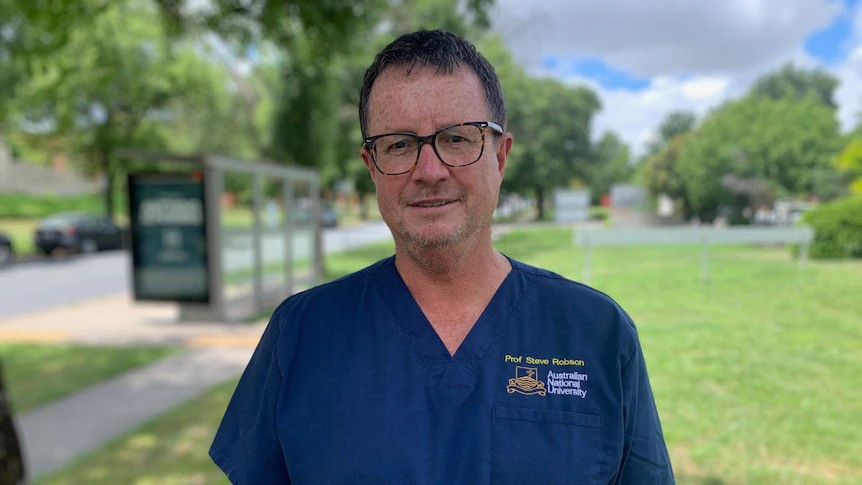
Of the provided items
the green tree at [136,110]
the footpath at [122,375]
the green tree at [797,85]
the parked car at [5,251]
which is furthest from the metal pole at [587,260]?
the green tree at [136,110]

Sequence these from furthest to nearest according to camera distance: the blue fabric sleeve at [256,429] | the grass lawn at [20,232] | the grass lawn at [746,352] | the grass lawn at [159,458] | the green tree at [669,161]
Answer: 1. the grass lawn at [20,232]
2. the grass lawn at [159,458]
3. the green tree at [669,161]
4. the grass lawn at [746,352]
5. the blue fabric sleeve at [256,429]

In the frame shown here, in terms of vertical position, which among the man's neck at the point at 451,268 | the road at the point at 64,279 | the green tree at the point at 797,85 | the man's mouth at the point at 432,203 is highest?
the green tree at the point at 797,85

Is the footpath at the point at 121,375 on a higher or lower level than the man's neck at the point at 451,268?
lower

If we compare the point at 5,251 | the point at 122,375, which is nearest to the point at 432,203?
the point at 122,375

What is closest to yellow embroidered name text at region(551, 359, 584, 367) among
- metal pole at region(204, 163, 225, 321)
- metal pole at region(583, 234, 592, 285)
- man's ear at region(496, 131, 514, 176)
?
man's ear at region(496, 131, 514, 176)

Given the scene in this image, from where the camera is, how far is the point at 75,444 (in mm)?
4477

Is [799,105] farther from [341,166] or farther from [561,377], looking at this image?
[341,166]

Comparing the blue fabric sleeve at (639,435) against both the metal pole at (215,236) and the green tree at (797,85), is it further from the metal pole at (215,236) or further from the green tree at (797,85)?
the metal pole at (215,236)

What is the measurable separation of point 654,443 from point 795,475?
6.09 ft

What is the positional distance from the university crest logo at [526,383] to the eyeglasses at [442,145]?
427 millimetres

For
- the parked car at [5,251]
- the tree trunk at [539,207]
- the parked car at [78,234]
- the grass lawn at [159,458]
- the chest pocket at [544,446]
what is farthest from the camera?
the parked car at [78,234]

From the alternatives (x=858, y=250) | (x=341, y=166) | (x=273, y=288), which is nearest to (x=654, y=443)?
(x=858, y=250)

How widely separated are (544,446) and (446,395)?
206mm

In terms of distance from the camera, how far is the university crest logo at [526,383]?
4.02ft
